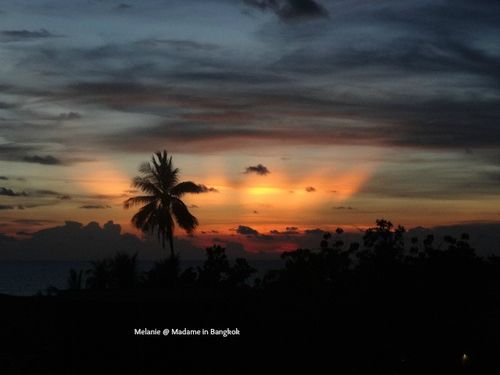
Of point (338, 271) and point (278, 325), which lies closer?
point (278, 325)

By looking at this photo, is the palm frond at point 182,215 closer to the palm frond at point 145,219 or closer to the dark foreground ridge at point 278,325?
the palm frond at point 145,219

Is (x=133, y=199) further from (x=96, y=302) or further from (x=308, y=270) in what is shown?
(x=96, y=302)

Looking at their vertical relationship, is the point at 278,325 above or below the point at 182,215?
below

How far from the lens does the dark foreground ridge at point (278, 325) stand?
26.0m

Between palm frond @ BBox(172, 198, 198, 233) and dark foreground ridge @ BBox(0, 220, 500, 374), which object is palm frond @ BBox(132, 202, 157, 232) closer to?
palm frond @ BBox(172, 198, 198, 233)

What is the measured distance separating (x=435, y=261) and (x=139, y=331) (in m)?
18.0

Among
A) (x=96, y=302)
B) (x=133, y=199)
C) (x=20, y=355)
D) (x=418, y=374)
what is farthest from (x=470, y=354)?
(x=133, y=199)

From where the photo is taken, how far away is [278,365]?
29.3 metres

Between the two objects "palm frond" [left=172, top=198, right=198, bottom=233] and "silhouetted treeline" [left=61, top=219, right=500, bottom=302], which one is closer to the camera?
"silhouetted treeline" [left=61, top=219, right=500, bottom=302]

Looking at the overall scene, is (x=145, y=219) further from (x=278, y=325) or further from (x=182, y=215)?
(x=278, y=325)

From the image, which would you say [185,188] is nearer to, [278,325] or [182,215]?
[182,215]

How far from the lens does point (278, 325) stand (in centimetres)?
3022

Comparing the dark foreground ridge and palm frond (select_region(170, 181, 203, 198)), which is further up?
palm frond (select_region(170, 181, 203, 198))

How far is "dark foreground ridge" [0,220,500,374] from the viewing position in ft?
85.4
